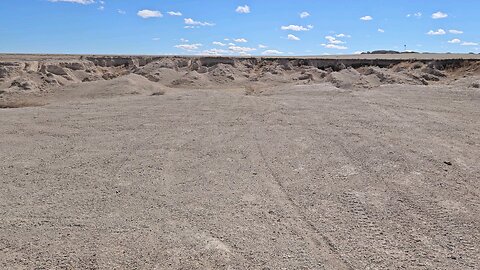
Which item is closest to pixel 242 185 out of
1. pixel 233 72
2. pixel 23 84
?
pixel 23 84

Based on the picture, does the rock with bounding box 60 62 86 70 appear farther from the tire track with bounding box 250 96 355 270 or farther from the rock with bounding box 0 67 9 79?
the tire track with bounding box 250 96 355 270

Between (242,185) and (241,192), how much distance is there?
36 cm

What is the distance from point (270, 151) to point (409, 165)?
286 cm

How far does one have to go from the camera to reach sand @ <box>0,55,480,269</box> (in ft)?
18.0

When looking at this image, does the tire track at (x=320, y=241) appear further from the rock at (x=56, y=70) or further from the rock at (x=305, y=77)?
the rock at (x=56, y=70)

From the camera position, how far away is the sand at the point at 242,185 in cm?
549

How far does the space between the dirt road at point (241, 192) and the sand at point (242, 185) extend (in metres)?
0.03

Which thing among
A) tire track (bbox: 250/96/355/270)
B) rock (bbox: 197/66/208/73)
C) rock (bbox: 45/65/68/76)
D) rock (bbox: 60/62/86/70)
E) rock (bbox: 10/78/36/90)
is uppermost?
rock (bbox: 197/66/208/73)

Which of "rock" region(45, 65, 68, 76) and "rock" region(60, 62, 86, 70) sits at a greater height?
"rock" region(60, 62, 86, 70)

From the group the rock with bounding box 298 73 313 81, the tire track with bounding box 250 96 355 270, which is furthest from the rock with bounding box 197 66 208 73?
the tire track with bounding box 250 96 355 270

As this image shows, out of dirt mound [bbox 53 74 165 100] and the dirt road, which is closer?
the dirt road

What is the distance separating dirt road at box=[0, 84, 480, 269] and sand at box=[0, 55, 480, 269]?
3 centimetres

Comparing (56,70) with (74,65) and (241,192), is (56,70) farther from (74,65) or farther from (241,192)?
(241,192)

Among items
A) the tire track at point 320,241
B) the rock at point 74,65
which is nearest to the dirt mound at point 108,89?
the rock at point 74,65
